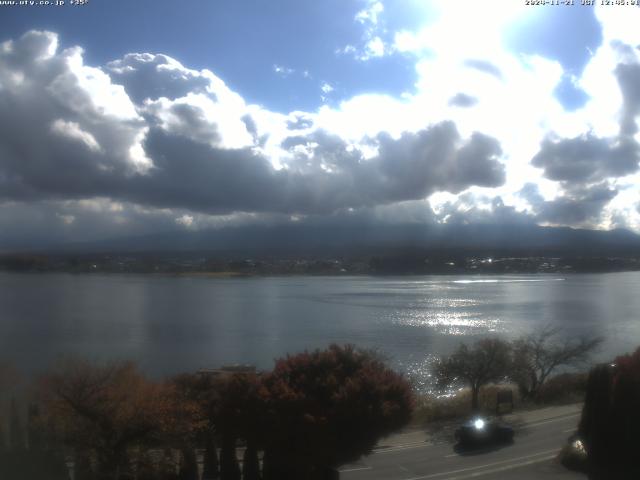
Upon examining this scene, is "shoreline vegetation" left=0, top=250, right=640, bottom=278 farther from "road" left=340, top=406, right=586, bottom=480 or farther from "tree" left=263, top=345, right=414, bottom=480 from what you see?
"tree" left=263, top=345, right=414, bottom=480

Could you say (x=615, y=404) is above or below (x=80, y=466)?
above

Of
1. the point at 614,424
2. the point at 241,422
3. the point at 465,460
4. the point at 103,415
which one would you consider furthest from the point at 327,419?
the point at 614,424

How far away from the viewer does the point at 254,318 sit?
3072 centimetres

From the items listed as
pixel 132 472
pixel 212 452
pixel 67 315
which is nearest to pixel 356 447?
pixel 212 452

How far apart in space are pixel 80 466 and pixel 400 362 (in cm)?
1470

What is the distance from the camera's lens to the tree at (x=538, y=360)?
17.3 meters

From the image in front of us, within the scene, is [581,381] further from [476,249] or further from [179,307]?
[476,249]

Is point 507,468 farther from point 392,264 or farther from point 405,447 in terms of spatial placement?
point 392,264

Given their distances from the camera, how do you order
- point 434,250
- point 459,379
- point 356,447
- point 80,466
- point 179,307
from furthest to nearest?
point 434,250, point 179,307, point 459,379, point 356,447, point 80,466

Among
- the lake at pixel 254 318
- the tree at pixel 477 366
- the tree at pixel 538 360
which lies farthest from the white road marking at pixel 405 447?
the lake at pixel 254 318

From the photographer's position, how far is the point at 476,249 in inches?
2849

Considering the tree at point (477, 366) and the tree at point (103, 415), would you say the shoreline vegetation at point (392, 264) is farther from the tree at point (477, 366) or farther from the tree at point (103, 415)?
the tree at point (103, 415)

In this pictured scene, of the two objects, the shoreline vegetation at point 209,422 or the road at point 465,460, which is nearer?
the shoreline vegetation at point 209,422

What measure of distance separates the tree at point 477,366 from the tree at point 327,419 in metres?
7.98
